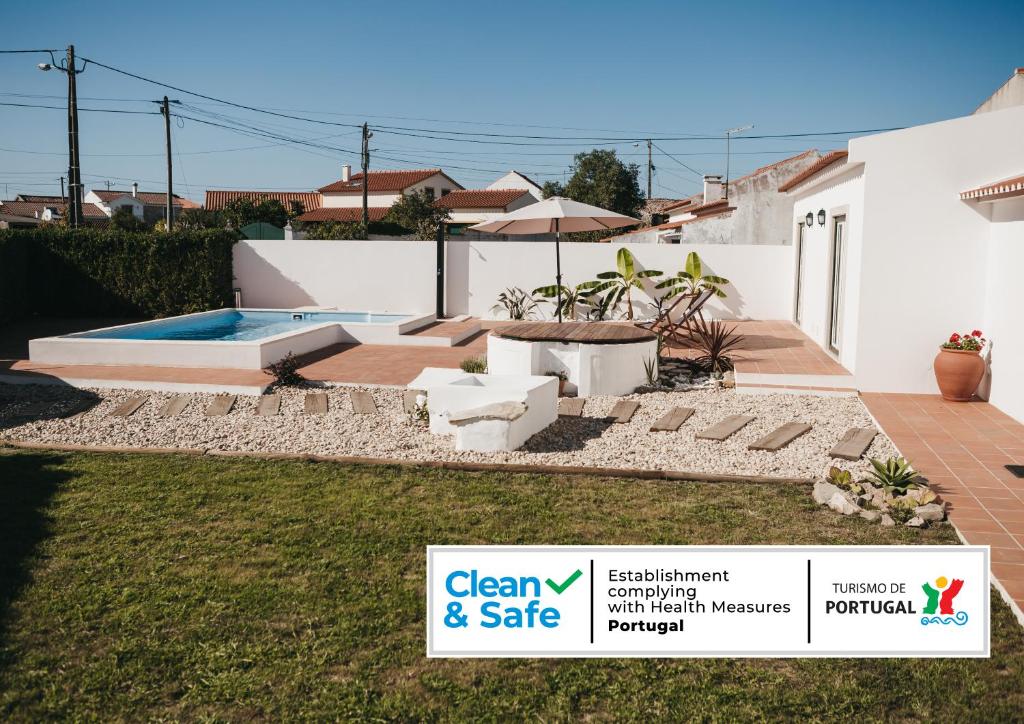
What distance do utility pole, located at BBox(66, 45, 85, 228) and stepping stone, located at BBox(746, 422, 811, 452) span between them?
68.7 ft

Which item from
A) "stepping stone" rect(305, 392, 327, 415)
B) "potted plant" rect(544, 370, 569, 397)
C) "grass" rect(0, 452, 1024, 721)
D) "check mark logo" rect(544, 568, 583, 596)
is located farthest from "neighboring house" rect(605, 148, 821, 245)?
"check mark logo" rect(544, 568, 583, 596)

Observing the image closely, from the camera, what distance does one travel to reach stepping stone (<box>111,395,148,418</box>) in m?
10.2

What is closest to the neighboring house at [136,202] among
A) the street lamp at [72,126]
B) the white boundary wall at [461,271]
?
the street lamp at [72,126]

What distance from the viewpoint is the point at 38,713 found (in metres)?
3.57

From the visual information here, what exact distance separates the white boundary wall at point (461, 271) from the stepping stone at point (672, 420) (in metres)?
9.92

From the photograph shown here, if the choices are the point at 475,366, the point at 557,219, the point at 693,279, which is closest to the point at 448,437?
the point at 475,366

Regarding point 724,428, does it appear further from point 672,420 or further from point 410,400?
point 410,400

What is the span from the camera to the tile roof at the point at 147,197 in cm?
8738

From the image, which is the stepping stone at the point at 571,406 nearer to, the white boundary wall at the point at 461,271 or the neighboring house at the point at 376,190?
the white boundary wall at the point at 461,271

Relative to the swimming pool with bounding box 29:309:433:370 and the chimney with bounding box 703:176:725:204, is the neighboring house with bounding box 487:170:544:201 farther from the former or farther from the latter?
the swimming pool with bounding box 29:309:433:370

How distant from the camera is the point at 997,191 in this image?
945cm

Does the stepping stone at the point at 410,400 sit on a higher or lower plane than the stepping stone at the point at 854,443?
higher

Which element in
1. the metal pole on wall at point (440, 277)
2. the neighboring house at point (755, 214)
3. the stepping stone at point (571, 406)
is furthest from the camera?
the neighboring house at point (755, 214)

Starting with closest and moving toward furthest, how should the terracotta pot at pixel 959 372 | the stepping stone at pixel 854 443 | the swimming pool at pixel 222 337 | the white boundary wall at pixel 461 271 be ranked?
the stepping stone at pixel 854 443, the terracotta pot at pixel 959 372, the swimming pool at pixel 222 337, the white boundary wall at pixel 461 271
